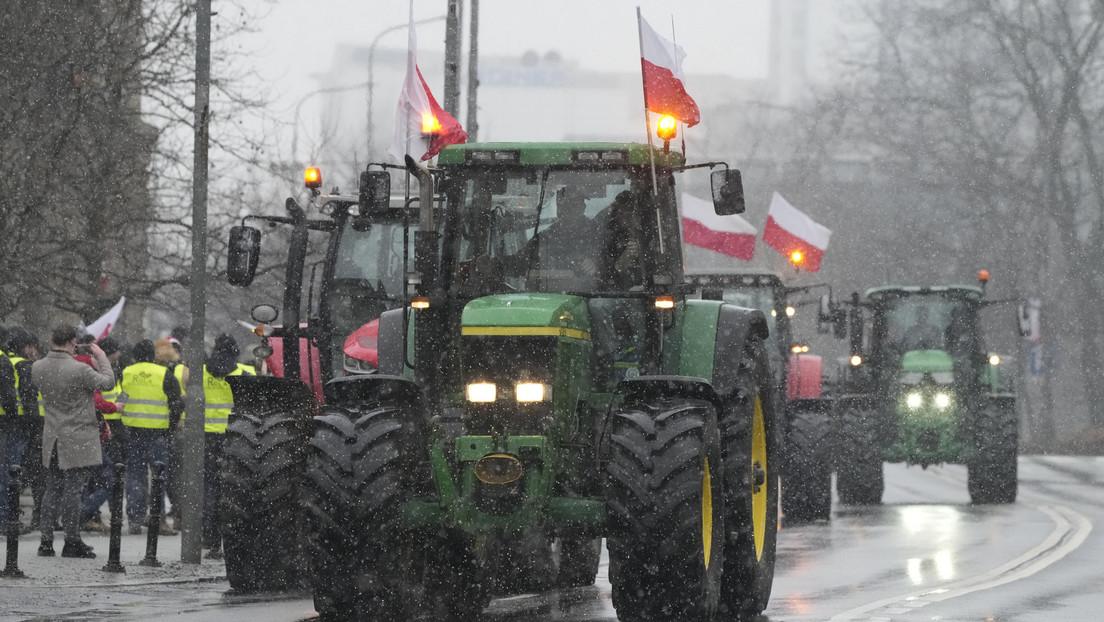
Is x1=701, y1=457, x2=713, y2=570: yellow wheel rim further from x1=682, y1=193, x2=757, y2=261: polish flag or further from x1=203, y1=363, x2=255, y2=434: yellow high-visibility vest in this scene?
x1=682, y1=193, x2=757, y2=261: polish flag

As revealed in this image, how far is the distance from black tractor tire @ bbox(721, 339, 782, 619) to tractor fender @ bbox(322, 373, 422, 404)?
1920 millimetres

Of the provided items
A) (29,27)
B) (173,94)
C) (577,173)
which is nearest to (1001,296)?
(173,94)

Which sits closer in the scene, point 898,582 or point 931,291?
point 898,582

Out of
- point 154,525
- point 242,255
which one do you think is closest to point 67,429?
point 154,525

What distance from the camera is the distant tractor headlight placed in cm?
2491

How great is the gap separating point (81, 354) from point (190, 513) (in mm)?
2266

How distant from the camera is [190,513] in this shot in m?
15.4

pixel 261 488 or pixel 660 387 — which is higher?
pixel 660 387

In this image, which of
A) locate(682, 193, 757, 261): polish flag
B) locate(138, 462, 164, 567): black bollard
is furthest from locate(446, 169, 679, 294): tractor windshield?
locate(682, 193, 757, 261): polish flag

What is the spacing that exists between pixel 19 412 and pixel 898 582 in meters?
7.85

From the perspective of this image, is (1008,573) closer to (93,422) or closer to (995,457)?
(93,422)

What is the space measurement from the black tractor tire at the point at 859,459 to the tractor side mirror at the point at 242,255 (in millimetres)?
11840

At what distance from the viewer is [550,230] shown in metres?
10.6

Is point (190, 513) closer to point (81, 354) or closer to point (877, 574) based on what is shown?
point (81, 354)
